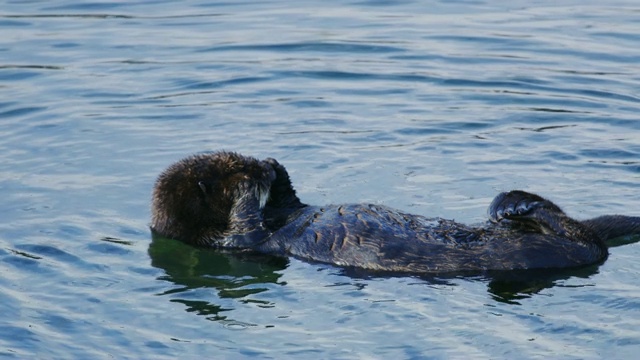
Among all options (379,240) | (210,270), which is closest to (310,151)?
(210,270)

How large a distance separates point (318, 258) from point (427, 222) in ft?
2.21

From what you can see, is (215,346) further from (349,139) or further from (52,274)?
(349,139)

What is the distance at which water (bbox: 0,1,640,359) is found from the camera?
5773 mm

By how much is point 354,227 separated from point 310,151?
7.59ft

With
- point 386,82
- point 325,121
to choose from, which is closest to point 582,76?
point 386,82

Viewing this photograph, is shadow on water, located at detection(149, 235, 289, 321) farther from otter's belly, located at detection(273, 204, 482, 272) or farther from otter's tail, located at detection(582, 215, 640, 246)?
A: otter's tail, located at detection(582, 215, 640, 246)

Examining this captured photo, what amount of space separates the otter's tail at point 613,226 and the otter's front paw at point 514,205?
1.81ft

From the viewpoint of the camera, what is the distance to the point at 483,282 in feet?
20.5

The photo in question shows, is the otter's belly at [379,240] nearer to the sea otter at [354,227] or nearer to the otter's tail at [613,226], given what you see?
the sea otter at [354,227]

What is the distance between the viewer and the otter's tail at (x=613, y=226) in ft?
22.5

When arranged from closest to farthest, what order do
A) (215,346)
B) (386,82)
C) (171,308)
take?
Result: (215,346) < (171,308) < (386,82)

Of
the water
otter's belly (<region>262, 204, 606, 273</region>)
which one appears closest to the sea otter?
otter's belly (<region>262, 204, 606, 273</region>)

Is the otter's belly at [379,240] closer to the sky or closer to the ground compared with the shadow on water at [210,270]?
closer to the sky

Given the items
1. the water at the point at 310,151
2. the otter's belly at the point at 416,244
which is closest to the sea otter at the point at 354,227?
the otter's belly at the point at 416,244
